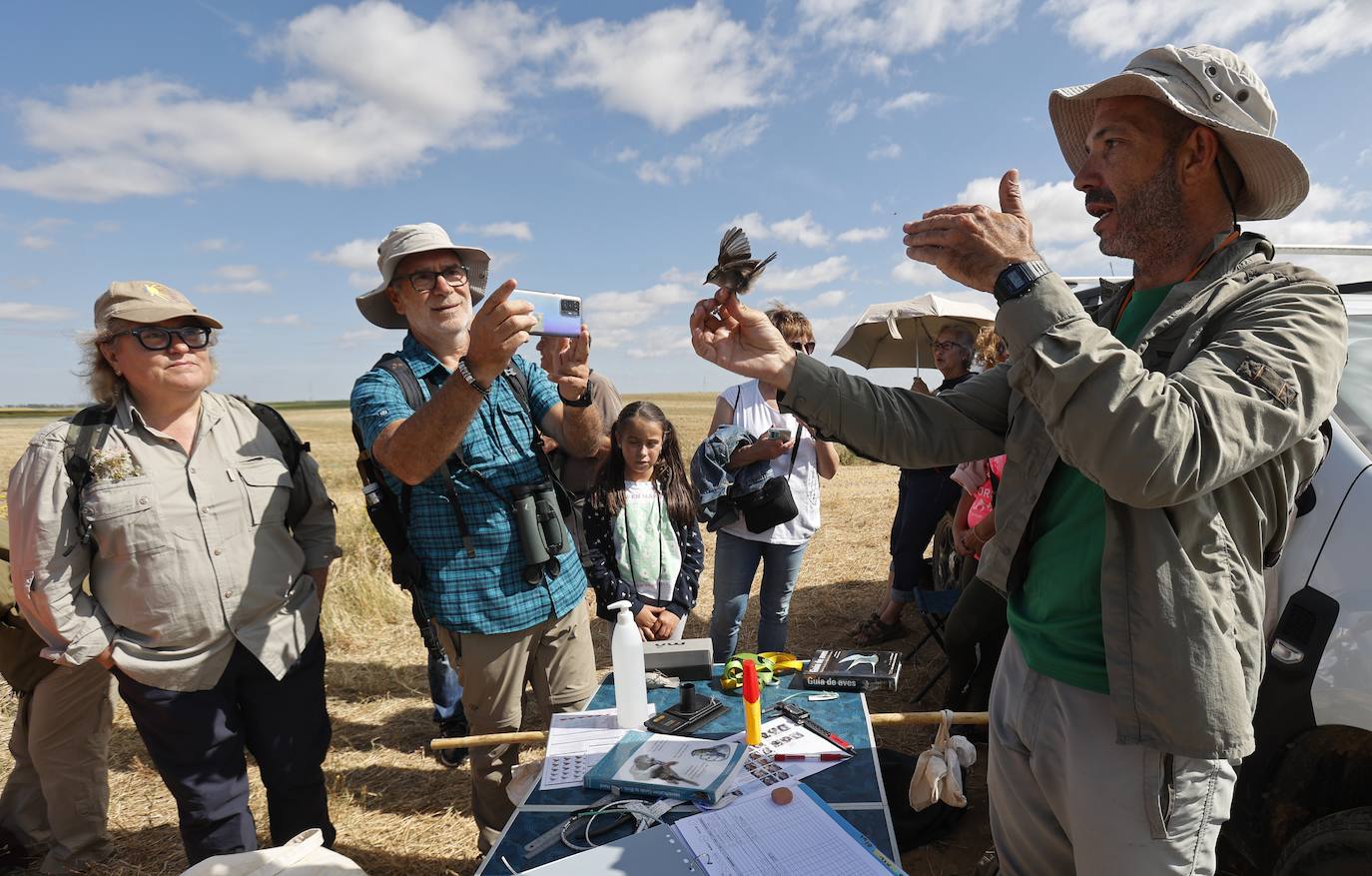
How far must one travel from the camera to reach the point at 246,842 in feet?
9.14

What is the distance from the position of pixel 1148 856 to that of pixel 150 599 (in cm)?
304

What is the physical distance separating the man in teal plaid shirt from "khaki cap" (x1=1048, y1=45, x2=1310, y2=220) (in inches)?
78.1

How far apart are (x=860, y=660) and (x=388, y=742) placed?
3404 millimetres

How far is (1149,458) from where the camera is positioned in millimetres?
1192

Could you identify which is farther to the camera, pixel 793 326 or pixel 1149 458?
pixel 793 326

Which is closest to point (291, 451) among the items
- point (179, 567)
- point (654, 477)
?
point (179, 567)

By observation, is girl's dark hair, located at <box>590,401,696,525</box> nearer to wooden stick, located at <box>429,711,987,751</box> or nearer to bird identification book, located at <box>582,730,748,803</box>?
wooden stick, located at <box>429,711,987,751</box>

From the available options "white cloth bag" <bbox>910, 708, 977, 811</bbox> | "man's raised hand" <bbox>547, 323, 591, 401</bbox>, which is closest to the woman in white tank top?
"man's raised hand" <bbox>547, 323, 591, 401</bbox>

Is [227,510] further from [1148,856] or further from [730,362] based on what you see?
[1148,856]

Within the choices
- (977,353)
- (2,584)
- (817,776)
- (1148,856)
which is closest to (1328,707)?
(1148,856)

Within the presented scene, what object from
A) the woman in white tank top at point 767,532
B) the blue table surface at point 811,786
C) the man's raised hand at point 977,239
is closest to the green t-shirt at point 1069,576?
the man's raised hand at point 977,239

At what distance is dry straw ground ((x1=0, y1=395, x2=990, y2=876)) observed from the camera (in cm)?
343

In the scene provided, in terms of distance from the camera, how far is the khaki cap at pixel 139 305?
2498 millimetres

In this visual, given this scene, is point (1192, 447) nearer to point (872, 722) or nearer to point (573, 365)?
point (872, 722)
